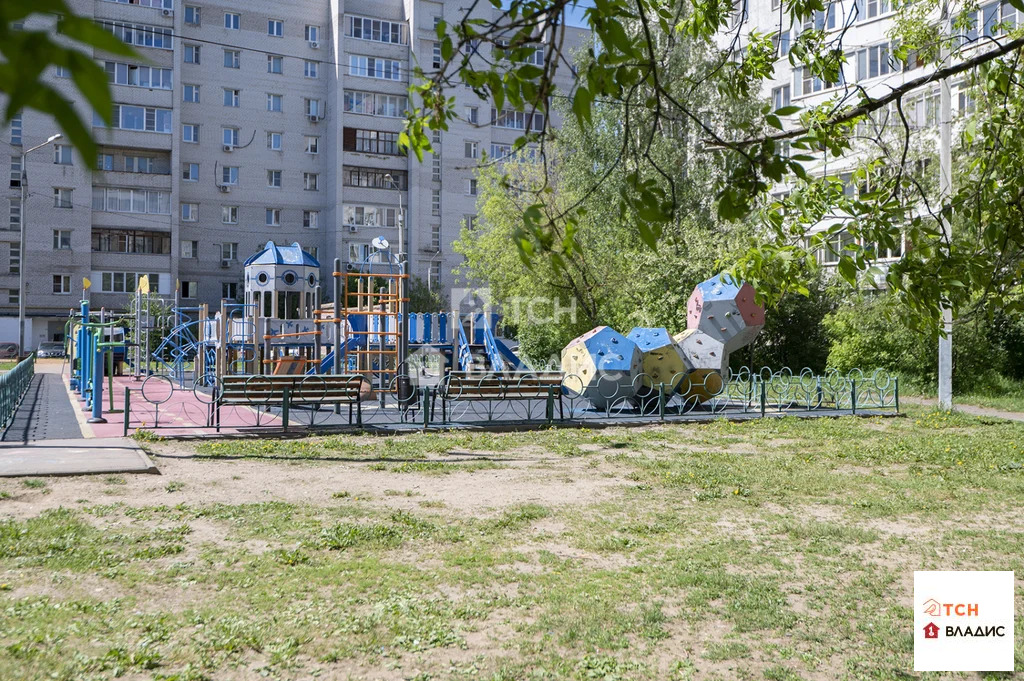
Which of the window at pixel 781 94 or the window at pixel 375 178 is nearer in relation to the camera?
the window at pixel 781 94

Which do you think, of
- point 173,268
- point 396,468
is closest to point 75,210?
point 173,268

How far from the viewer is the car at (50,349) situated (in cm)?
4812

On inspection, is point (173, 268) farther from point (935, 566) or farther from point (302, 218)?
point (935, 566)

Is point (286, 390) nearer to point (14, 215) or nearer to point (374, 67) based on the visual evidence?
point (14, 215)

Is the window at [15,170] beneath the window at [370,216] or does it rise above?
above

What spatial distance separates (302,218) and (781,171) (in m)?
52.6

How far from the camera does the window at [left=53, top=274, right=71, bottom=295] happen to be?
48.8 metres

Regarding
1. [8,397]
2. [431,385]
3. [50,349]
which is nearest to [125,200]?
[50,349]

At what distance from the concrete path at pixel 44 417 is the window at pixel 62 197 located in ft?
81.1

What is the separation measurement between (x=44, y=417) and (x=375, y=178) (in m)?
38.9

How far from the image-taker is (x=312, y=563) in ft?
20.8

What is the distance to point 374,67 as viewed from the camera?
53625mm

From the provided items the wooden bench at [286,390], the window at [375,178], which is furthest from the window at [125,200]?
the wooden bench at [286,390]

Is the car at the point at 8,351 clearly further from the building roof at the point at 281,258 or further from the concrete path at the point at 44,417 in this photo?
the building roof at the point at 281,258
